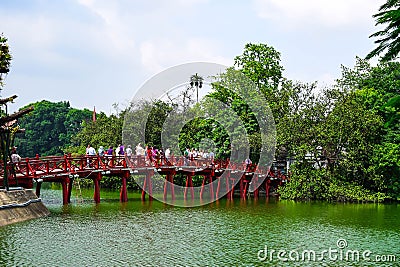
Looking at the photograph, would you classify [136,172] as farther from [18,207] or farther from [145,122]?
[145,122]

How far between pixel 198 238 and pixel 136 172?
13436 millimetres

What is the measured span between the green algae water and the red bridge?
1.86 metres

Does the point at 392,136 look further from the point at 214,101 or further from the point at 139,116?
the point at 139,116

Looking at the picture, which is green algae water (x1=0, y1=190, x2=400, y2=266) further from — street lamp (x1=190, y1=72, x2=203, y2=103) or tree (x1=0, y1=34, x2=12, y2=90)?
street lamp (x1=190, y1=72, x2=203, y2=103)

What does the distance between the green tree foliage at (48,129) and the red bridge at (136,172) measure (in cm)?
4668

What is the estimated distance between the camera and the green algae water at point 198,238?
15.5 meters

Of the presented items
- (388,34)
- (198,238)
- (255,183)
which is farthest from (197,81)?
(388,34)

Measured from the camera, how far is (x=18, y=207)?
21203mm

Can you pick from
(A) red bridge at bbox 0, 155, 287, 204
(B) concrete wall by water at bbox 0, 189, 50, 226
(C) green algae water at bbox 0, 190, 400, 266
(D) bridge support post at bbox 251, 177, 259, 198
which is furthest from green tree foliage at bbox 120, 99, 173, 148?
(B) concrete wall by water at bbox 0, 189, 50, 226

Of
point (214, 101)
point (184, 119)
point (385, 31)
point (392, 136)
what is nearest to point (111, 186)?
point (184, 119)

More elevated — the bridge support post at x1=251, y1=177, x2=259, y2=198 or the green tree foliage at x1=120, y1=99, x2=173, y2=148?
the green tree foliage at x1=120, y1=99, x2=173, y2=148

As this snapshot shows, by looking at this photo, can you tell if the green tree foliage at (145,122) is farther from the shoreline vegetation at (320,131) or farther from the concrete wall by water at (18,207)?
the concrete wall by water at (18,207)

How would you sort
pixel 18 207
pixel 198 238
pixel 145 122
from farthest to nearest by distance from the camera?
pixel 145 122 < pixel 18 207 < pixel 198 238

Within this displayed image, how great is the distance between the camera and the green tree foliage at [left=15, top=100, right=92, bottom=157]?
82875 millimetres
